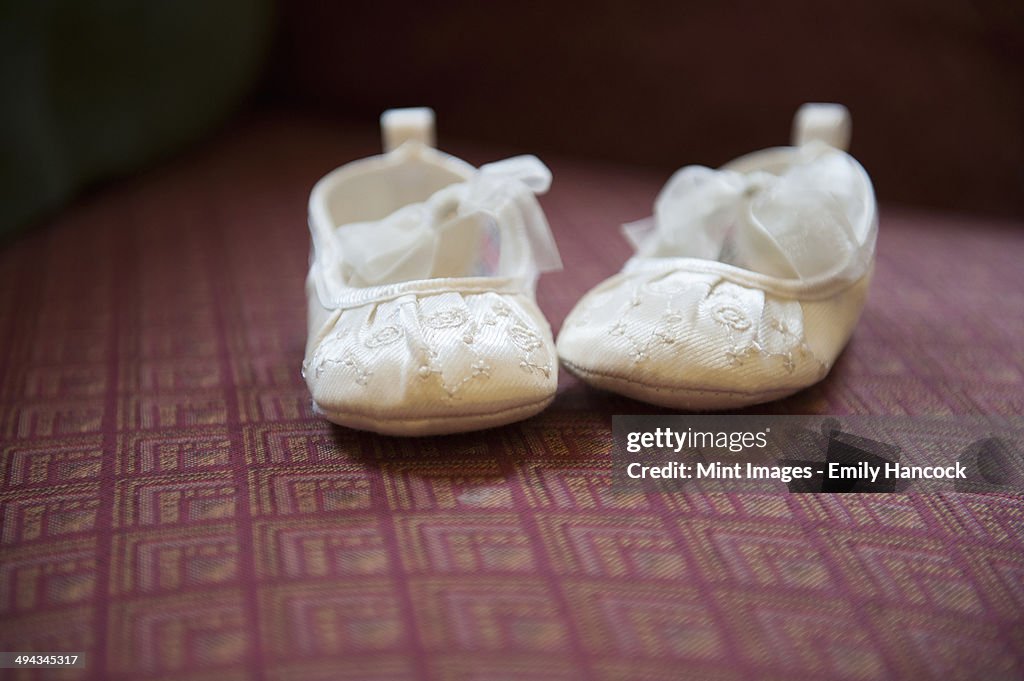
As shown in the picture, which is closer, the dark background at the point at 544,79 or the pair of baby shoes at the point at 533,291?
the pair of baby shoes at the point at 533,291

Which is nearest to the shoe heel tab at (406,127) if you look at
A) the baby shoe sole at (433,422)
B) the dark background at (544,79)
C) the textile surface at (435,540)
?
the textile surface at (435,540)

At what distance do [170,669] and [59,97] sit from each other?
0.79m

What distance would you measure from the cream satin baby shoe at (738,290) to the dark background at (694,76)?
1.17 ft

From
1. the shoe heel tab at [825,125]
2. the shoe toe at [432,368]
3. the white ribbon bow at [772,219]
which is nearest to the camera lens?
the shoe toe at [432,368]

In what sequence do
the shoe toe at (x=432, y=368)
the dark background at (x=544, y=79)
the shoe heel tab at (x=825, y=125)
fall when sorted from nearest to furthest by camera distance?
the shoe toe at (x=432, y=368)
the shoe heel tab at (x=825, y=125)
the dark background at (x=544, y=79)

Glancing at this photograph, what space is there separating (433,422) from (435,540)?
0.26ft

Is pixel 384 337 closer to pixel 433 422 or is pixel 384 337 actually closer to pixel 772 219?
pixel 433 422

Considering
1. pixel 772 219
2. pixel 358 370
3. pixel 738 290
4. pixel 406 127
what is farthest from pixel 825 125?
pixel 358 370

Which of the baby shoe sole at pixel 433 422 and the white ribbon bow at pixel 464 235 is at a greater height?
the white ribbon bow at pixel 464 235

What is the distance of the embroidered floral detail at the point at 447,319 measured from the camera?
598 mm

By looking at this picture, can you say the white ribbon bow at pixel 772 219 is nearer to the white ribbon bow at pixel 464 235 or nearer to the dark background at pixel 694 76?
the white ribbon bow at pixel 464 235

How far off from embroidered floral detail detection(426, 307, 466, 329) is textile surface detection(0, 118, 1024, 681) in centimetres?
7

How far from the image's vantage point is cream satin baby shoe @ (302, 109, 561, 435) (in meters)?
0.58

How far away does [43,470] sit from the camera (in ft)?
1.98
